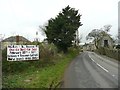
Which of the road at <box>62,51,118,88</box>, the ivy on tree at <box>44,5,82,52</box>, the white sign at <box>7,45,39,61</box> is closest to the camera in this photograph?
the road at <box>62,51,118,88</box>

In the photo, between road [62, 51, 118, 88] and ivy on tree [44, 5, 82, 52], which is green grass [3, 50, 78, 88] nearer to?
road [62, 51, 118, 88]

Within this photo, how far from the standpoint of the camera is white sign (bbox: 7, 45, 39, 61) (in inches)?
902

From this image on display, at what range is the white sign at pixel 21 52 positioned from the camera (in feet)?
75.2

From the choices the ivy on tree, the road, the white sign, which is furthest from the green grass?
the ivy on tree

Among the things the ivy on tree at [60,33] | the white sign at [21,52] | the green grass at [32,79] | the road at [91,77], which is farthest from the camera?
the ivy on tree at [60,33]

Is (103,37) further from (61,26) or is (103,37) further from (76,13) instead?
(61,26)

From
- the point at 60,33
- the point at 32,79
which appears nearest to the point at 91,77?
the point at 32,79

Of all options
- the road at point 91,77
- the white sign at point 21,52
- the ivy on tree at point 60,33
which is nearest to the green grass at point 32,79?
the road at point 91,77

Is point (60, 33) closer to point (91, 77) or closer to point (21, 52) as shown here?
point (21, 52)

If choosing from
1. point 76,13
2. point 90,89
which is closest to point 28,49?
point 90,89

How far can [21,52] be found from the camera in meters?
23.5

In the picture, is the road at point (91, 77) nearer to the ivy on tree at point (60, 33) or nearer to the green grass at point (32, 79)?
the green grass at point (32, 79)

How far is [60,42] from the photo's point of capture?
53094mm

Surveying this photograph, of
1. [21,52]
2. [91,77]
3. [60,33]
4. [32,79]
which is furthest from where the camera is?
[60,33]
